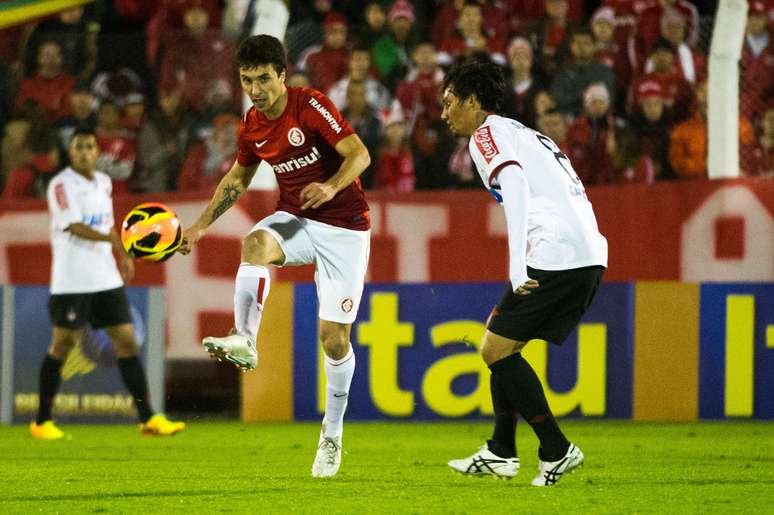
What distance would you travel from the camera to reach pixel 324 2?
1347 centimetres

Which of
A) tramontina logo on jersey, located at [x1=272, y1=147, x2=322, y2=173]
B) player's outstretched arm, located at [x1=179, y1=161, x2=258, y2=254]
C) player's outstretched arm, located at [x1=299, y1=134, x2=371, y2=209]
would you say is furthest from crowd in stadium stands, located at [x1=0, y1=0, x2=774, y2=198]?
player's outstretched arm, located at [x1=299, y1=134, x2=371, y2=209]

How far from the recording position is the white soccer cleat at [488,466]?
6.20 m

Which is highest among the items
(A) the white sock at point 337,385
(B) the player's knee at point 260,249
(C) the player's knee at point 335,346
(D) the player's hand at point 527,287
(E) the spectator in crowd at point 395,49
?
(E) the spectator in crowd at point 395,49

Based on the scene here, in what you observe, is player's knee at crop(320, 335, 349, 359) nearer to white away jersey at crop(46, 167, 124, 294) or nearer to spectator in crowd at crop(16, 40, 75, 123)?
white away jersey at crop(46, 167, 124, 294)

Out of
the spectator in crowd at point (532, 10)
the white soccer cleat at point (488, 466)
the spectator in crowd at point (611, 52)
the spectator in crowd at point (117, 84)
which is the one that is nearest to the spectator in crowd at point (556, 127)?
the spectator in crowd at point (611, 52)

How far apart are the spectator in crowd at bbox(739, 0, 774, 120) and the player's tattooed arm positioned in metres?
4.89

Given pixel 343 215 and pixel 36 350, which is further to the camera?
pixel 36 350

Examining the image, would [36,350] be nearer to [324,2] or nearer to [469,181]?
[469,181]

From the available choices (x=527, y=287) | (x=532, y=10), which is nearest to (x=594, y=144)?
(x=532, y=10)

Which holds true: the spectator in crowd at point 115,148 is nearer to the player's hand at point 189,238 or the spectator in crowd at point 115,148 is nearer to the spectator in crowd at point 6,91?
the spectator in crowd at point 6,91

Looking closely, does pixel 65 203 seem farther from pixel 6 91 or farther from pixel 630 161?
pixel 630 161

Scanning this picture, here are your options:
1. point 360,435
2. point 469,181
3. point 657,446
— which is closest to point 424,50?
point 469,181

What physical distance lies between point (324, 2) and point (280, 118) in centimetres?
714

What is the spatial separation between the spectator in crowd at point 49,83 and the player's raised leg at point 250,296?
6650 mm
